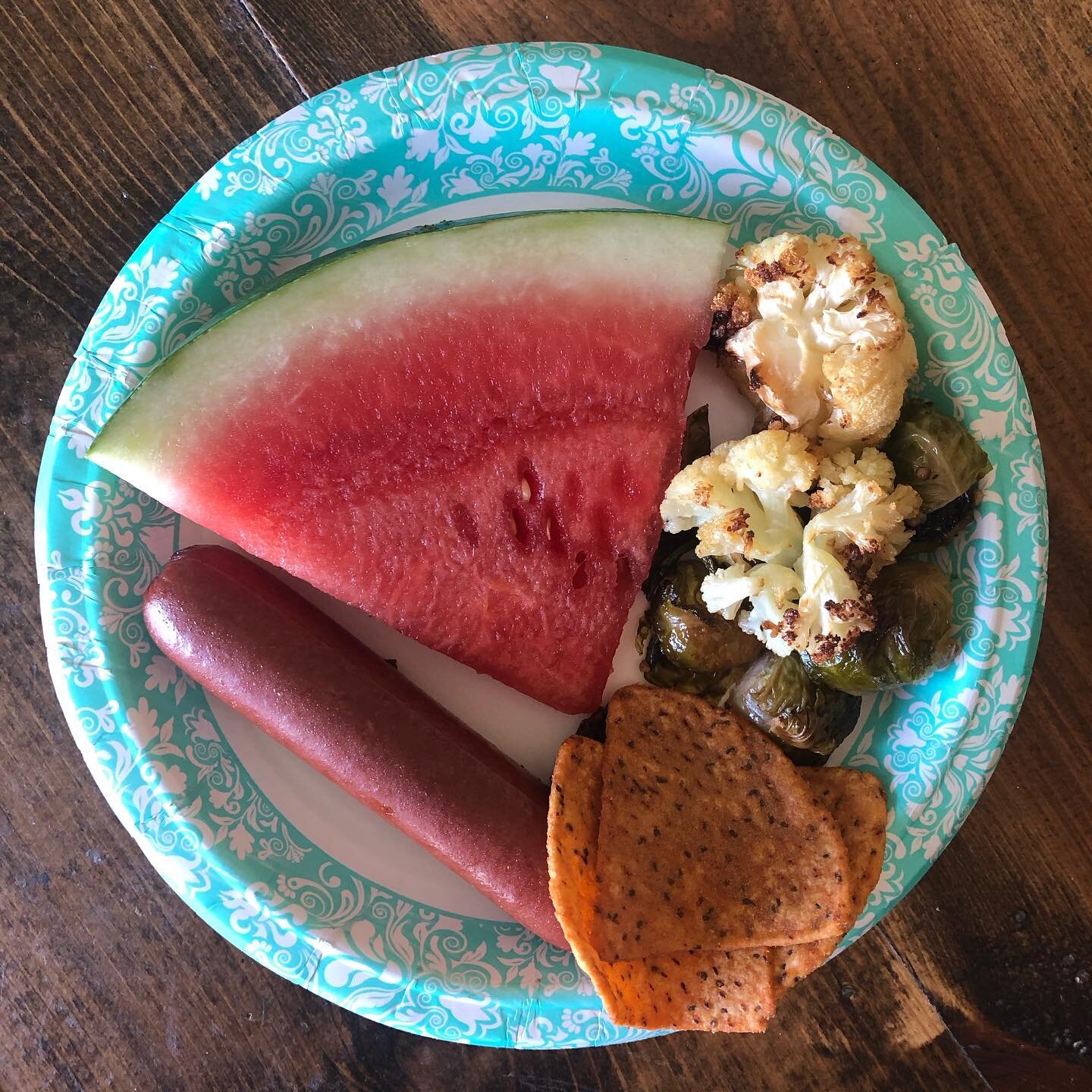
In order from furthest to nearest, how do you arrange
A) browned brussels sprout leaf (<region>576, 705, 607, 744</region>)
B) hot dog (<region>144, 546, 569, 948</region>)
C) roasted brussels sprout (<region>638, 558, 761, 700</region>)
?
1. browned brussels sprout leaf (<region>576, 705, 607, 744</region>)
2. roasted brussels sprout (<region>638, 558, 761, 700</region>)
3. hot dog (<region>144, 546, 569, 948</region>)

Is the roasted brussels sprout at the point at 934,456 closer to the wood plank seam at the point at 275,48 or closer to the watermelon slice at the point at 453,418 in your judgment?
the watermelon slice at the point at 453,418

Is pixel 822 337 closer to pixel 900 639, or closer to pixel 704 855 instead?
Answer: pixel 900 639

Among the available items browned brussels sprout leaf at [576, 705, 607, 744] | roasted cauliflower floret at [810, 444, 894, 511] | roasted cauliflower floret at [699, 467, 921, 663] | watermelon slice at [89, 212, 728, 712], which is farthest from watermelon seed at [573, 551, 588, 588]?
roasted cauliflower floret at [810, 444, 894, 511]

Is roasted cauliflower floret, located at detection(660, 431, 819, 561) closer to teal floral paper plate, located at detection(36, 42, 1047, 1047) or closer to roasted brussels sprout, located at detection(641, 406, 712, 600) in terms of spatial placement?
roasted brussels sprout, located at detection(641, 406, 712, 600)

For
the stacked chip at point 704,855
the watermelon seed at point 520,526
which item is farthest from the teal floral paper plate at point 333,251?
the watermelon seed at point 520,526

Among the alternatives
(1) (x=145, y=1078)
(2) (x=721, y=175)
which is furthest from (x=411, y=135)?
(1) (x=145, y=1078)

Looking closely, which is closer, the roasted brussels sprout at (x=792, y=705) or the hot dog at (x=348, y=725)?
the hot dog at (x=348, y=725)

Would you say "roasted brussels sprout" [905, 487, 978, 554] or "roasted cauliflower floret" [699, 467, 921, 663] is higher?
"roasted cauliflower floret" [699, 467, 921, 663]
